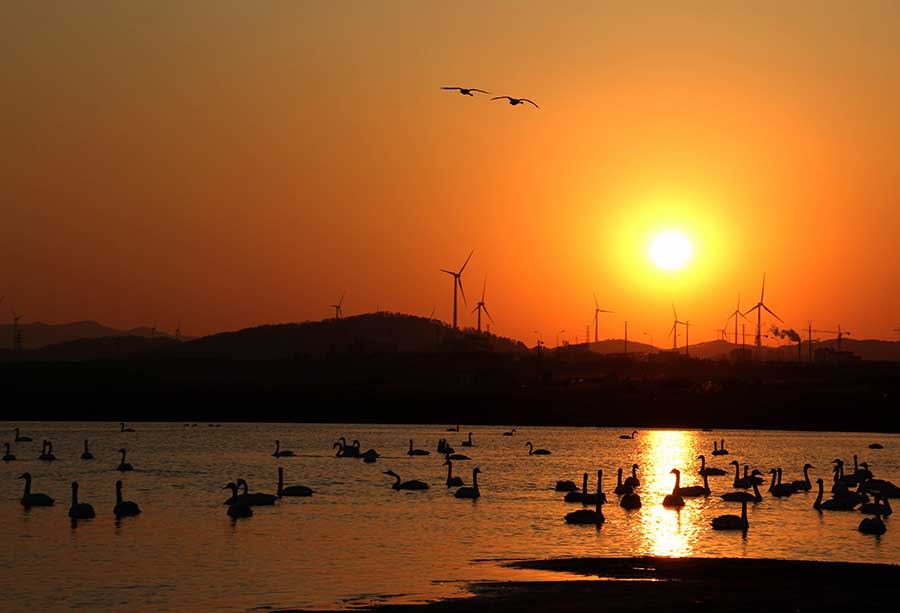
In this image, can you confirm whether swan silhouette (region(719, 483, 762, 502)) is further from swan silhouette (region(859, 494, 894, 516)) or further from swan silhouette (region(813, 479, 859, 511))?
swan silhouette (region(859, 494, 894, 516))

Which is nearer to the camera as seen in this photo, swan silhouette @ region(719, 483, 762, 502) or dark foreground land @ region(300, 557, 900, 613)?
dark foreground land @ region(300, 557, 900, 613)

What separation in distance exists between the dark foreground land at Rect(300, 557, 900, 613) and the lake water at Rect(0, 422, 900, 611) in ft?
6.48

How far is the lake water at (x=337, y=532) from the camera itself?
3953 centimetres

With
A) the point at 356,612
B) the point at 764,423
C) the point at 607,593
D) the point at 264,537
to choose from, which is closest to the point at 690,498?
the point at 264,537

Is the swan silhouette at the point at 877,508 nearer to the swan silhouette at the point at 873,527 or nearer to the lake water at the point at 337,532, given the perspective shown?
the lake water at the point at 337,532

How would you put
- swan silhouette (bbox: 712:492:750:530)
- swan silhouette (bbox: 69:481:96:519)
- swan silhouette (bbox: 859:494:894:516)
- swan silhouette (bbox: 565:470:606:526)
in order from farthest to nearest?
1. swan silhouette (bbox: 859:494:894:516)
2. swan silhouette (bbox: 69:481:96:519)
3. swan silhouette (bbox: 565:470:606:526)
4. swan silhouette (bbox: 712:492:750:530)

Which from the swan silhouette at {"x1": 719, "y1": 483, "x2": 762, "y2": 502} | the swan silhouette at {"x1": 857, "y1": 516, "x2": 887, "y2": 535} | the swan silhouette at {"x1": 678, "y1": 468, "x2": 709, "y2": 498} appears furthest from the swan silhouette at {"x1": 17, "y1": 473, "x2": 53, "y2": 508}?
the swan silhouette at {"x1": 857, "y1": 516, "x2": 887, "y2": 535}

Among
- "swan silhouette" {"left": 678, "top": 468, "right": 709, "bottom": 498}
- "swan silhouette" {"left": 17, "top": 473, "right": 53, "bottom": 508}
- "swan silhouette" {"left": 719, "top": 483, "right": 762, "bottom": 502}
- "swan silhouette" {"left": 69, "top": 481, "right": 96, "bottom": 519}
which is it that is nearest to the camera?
"swan silhouette" {"left": 69, "top": 481, "right": 96, "bottom": 519}

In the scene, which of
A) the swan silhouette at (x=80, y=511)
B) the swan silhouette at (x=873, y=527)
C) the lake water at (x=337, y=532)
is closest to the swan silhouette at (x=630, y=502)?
the lake water at (x=337, y=532)

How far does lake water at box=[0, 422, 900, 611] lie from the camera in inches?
1556

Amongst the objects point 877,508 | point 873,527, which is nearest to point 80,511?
point 873,527

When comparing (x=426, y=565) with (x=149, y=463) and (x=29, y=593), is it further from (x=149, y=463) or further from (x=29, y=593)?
(x=149, y=463)

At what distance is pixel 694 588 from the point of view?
3831 cm

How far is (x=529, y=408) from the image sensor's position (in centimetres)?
19500
